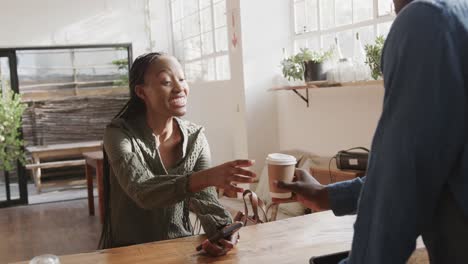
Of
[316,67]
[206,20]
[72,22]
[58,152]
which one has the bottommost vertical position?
[58,152]

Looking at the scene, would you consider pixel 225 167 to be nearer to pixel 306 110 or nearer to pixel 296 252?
pixel 296 252

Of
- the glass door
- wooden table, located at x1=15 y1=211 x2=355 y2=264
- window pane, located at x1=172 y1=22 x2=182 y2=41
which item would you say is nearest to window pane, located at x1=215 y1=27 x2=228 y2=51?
window pane, located at x1=172 y1=22 x2=182 y2=41

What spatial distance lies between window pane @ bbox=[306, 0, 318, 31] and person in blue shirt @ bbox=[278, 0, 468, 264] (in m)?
4.02

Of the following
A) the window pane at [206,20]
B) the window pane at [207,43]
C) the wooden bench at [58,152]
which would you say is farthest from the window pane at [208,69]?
the wooden bench at [58,152]

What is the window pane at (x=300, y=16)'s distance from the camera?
4781mm

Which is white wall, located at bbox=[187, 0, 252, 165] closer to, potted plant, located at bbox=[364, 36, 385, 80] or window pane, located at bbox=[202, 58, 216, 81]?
window pane, located at bbox=[202, 58, 216, 81]

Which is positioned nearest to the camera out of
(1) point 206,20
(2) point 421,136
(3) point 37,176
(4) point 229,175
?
(2) point 421,136

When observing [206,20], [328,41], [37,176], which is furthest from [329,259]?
[37,176]

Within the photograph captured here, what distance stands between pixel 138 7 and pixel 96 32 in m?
0.71

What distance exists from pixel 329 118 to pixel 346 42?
617mm

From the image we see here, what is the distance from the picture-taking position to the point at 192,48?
700 cm

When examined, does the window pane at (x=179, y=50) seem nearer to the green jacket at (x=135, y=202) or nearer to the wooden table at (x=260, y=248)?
the green jacket at (x=135, y=202)

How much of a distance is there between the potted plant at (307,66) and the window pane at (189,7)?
2.73 meters

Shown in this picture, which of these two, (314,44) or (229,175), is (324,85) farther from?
(229,175)
